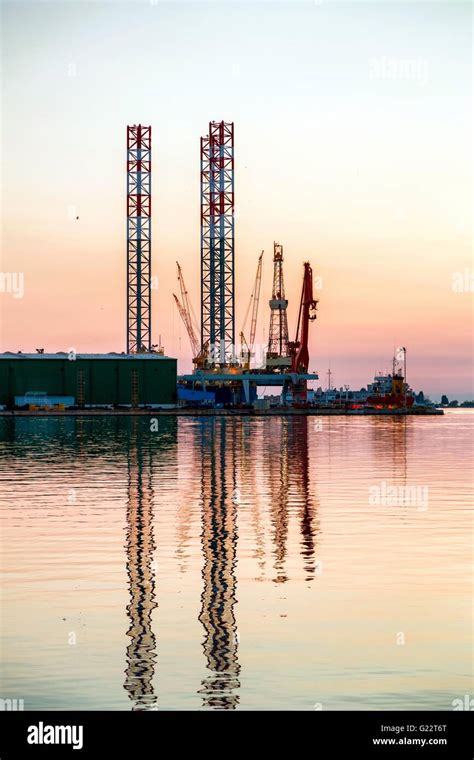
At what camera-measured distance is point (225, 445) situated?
115625 mm

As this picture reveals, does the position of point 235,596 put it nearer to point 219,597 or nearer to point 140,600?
point 219,597

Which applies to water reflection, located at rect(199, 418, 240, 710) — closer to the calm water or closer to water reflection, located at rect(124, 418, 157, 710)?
the calm water

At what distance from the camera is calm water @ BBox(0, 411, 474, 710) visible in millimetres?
21219

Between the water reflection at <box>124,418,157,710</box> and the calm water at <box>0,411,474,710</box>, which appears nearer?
the water reflection at <box>124,418,157,710</box>

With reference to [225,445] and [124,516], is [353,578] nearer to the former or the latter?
[124,516]

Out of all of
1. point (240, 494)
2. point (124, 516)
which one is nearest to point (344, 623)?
point (124, 516)

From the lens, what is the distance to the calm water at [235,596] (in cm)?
2122

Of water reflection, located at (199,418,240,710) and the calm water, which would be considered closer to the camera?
water reflection, located at (199,418,240,710)

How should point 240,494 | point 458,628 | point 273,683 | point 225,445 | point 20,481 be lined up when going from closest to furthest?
point 273,683
point 458,628
point 240,494
point 20,481
point 225,445

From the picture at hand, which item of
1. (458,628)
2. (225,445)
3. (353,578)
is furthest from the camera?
(225,445)

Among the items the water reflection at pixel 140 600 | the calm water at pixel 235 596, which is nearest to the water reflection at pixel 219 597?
the calm water at pixel 235 596

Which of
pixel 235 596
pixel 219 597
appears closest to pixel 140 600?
pixel 219 597

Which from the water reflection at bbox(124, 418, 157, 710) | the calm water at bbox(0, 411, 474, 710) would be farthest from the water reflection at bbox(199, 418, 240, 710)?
the water reflection at bbox(124, 418, 157, 710)

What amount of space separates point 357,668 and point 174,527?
21196 mm
